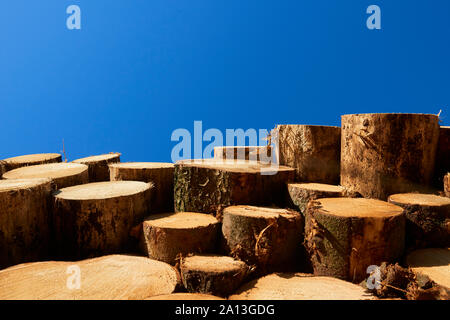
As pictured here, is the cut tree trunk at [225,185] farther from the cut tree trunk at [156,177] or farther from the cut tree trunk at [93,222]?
the cut tree trunk at [93,222]

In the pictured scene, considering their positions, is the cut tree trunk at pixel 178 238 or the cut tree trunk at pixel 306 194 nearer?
the cut tree trunk at pixel 178 238

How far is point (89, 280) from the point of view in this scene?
2.19 m

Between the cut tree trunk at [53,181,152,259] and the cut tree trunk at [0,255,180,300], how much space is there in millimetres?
414

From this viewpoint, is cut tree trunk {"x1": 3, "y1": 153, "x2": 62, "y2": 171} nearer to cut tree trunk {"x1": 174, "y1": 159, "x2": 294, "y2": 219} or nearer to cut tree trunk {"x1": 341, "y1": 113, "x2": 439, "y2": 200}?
cut tree trunk {"x1": 174, "y1": 159, "x2": 294, "y2": 219}

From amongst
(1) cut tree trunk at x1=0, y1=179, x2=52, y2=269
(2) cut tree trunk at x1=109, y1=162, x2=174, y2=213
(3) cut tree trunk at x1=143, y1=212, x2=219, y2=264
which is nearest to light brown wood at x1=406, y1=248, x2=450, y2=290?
(3) cut tree trunk at x1=143, y1=212, x2=219, y2=264

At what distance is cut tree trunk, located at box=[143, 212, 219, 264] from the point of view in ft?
9.18

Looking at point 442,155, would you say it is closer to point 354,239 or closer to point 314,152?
point 314,152

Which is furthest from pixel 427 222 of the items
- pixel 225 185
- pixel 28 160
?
pixel 28 160

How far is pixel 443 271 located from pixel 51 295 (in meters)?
2.76

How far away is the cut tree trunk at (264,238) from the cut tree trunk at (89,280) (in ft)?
2.07

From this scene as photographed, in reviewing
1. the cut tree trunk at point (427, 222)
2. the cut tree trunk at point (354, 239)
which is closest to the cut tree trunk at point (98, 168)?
the cut tree trunk at point (354, 239)

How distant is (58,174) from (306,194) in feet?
9.36

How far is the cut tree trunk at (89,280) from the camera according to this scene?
2.01 m
